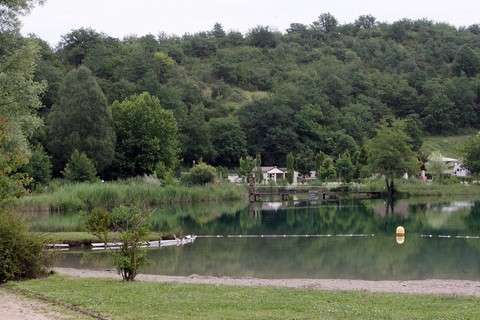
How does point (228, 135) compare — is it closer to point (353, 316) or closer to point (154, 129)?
point (154, 129)

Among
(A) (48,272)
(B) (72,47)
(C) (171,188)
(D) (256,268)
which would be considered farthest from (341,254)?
(B) (72,47)

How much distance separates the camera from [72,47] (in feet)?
424

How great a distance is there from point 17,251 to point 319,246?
18918 mm

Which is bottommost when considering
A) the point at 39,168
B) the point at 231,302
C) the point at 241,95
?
the point at 231,302

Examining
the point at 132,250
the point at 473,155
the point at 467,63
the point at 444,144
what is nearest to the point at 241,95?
the point at 444,144

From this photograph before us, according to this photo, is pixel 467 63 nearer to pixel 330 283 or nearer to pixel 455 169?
pixel 455 169

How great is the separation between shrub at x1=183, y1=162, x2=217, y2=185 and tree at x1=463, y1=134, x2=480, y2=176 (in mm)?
36619

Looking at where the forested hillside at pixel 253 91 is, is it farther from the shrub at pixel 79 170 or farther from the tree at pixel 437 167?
the tree at pixel 437 167

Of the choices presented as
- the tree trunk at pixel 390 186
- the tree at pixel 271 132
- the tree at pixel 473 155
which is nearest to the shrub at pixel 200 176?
the tree trunk at pixel 390 186

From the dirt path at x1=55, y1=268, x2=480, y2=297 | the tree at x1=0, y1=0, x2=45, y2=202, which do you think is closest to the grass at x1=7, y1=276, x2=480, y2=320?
the dirt path at x1=55, y1=268, x2=480, y2=297

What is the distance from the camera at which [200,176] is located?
74.8 metres

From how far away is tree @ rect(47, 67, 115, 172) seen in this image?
71.1m

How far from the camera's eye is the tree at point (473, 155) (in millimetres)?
92312

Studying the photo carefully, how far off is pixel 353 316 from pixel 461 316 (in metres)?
2.10
